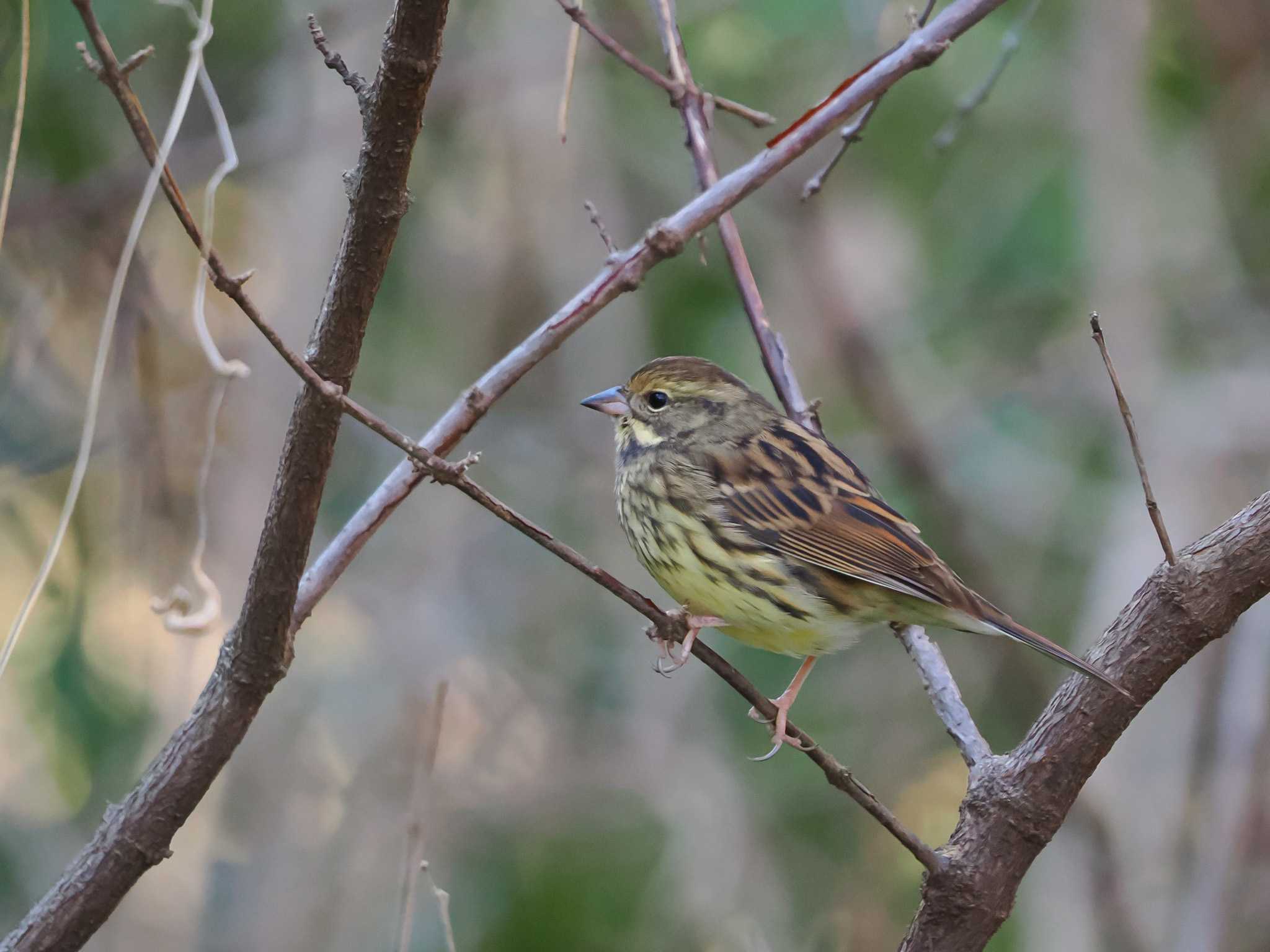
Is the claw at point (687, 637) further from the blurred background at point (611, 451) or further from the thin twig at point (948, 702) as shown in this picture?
the blurred background at point (611, 451)

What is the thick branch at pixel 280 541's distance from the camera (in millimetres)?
1990

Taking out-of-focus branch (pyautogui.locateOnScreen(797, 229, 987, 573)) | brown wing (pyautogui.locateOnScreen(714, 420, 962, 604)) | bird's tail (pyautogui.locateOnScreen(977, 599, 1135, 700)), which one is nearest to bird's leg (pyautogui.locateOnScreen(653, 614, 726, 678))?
brown wing (pyautogui.locateOnScreen(714, 420, 962, 604))

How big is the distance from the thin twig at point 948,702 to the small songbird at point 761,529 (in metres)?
0.14

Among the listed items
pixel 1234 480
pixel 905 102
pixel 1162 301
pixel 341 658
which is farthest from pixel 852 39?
pixel 341 658

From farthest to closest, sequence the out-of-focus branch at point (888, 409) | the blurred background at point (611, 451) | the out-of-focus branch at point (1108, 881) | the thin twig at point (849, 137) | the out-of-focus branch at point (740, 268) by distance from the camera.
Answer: the out-of-focus branch at point (888, 409)
the out-of-focus branch at point (1108, 881)
the blurred background at point (611, 451)
the out-of-focus branch at point (740, 268)
the thin twig at point (849, 137)

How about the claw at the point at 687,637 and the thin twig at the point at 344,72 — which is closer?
the thin twig at the point at 344,72

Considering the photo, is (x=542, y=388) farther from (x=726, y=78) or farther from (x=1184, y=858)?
(x=1184, y=858)

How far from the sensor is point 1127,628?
2580 mm

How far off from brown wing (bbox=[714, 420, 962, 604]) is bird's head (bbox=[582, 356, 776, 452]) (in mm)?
110

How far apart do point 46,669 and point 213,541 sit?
0.73 meters

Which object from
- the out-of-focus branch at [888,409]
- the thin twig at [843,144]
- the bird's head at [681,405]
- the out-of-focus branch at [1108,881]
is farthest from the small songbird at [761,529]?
the out-of-focus branch at [1108,881]

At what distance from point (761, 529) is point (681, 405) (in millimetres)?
552

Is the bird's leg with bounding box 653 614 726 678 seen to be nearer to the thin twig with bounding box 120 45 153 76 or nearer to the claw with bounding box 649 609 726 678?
the claw with bounding box 649 609 726 678

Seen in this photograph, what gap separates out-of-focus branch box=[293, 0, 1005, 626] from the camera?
7.68 ft
